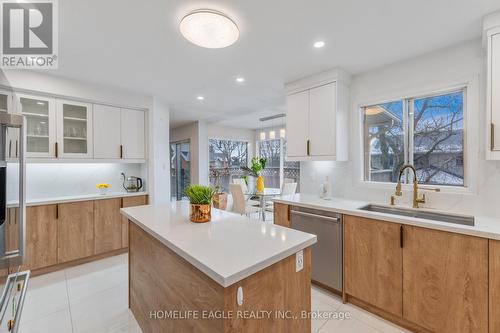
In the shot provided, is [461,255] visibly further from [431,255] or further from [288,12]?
[288,12]

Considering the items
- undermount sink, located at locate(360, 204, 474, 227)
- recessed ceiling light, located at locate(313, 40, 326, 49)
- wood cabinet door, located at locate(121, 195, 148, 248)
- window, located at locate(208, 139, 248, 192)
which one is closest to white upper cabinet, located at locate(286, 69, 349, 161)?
recessed ceiling light, located at locate(313, 40, 326, 49)

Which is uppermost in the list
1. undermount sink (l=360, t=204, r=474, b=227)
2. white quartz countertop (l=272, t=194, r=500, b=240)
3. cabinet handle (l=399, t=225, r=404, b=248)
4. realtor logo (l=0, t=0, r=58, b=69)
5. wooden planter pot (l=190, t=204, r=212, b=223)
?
realtor logo (l=0, t=0, r=58, b=69)

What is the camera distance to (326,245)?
92.7 inches

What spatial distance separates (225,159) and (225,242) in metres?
6.19

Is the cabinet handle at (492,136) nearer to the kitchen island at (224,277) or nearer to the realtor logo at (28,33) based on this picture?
the kitchen island at (224,277)

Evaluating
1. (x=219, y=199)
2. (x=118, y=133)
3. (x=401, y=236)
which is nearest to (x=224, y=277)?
(x=401, y=236)

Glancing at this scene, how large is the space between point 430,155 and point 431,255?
1175mm

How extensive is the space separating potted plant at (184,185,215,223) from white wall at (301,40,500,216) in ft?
6.63

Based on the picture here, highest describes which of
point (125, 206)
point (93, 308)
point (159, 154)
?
point (159, 154)

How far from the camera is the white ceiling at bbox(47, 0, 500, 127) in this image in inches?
64.0

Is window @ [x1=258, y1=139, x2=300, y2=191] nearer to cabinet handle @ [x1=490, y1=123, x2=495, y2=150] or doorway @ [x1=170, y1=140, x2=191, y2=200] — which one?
doorway @ [x1=170, y1=140, x2=191, y2=200]

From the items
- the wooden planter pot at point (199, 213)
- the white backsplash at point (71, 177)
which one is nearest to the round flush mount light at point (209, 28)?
the wooden planter pot at point (199, 213)

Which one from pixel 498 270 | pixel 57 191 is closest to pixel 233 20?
pixel 498 270

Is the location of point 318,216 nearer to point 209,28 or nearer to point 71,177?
point 209,28
